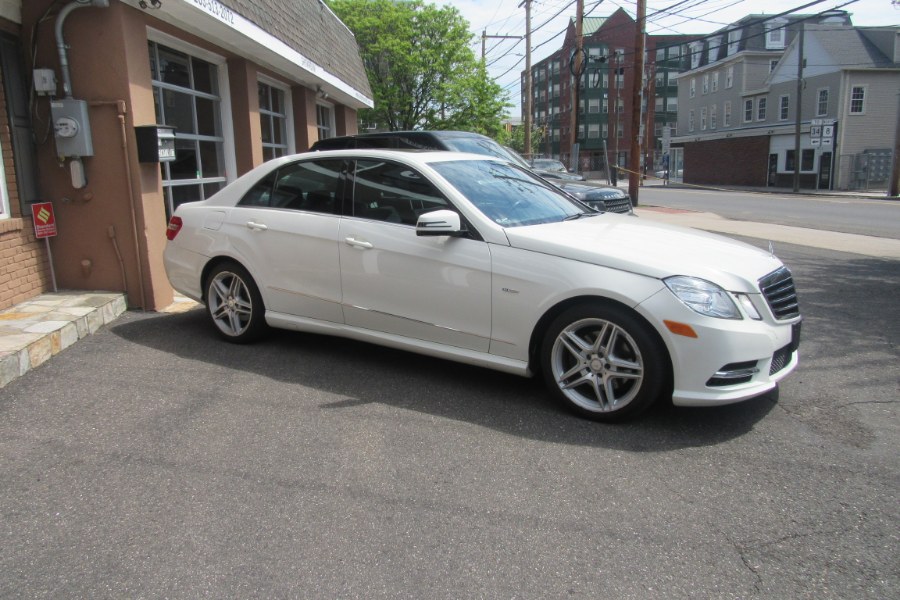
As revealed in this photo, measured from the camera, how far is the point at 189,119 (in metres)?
8.96

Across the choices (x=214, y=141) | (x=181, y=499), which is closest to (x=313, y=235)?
(x=181, y=499)

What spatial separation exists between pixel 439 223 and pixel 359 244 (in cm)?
80

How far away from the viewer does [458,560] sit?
2773mm

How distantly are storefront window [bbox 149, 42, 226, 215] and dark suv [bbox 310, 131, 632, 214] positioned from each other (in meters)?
1.45

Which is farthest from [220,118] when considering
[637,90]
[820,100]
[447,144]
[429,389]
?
[820,100]

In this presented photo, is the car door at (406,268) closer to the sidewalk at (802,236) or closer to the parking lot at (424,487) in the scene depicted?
the parking lot at (424,487)

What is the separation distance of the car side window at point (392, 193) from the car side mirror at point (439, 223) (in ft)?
1.00

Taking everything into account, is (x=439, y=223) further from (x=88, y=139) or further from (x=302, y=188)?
(x=88, y=139)

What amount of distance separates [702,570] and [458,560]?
3.20 feet

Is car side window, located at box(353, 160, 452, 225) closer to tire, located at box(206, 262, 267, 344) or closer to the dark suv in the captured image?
tire, located at box(206, 262, 267, 344)

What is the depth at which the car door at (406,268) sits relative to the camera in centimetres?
444

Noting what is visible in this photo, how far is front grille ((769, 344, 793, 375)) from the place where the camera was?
399cm

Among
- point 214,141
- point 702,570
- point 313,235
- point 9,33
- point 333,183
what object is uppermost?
point 9,33

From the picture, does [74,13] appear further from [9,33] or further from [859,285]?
[859,285]
